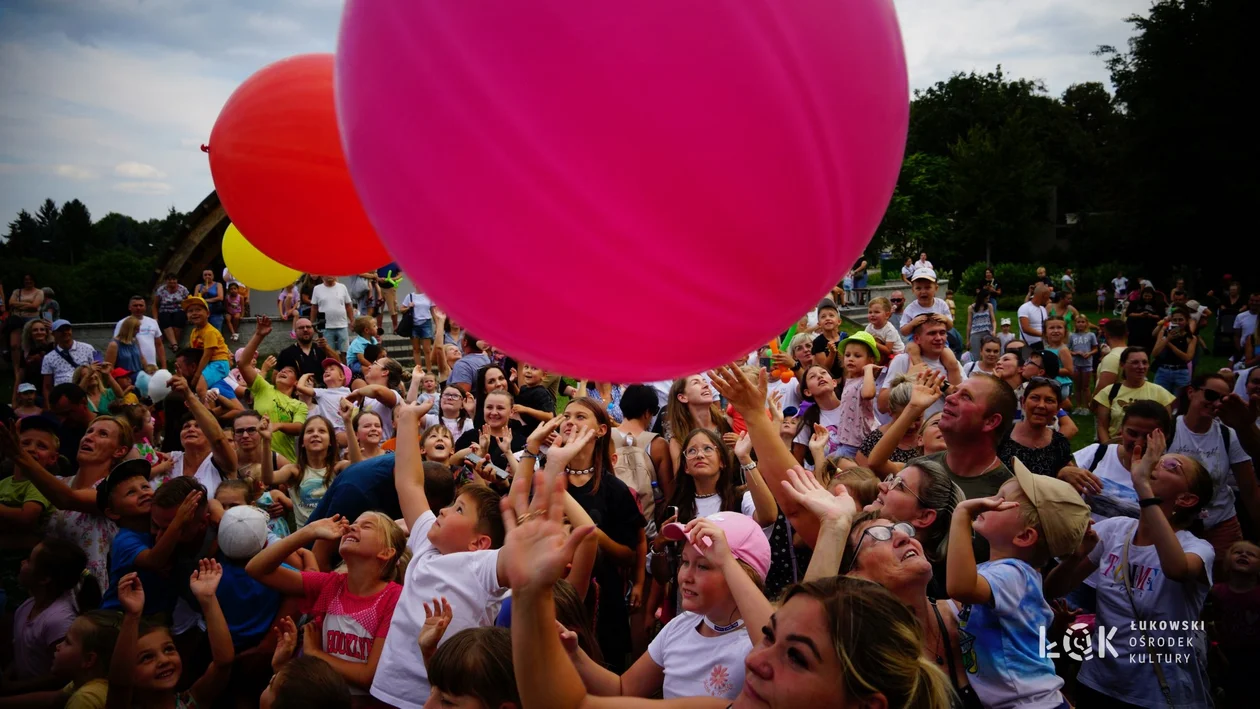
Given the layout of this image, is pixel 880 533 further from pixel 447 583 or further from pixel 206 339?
pixel 206 339

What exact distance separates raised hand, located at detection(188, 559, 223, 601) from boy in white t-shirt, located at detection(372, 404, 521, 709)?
92 centimetres

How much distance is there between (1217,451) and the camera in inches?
198

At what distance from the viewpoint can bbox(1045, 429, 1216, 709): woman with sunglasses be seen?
3.33m

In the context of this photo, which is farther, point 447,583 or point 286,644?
point 286,644

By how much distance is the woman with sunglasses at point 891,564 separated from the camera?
2590 mm

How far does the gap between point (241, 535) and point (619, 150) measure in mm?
3079

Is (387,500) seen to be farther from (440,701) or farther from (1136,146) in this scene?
(1136,146)

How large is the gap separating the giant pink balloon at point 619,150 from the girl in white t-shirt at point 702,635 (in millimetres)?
913

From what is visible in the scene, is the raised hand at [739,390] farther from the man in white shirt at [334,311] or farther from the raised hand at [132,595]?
the man in white shirt at [334,311]

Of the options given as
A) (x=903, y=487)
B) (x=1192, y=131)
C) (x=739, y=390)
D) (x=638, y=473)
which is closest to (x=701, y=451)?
(x=638, y=473)

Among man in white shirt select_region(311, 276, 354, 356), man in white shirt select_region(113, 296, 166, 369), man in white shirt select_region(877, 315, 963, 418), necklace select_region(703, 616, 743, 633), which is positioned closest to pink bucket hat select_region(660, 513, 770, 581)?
necklace select_region(703, 616, 743, 633)

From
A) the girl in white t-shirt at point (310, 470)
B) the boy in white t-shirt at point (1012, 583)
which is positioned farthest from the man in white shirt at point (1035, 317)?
the girl in white t-shirt at point (310, 470)

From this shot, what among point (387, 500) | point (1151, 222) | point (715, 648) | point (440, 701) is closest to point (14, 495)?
point (387, 500)

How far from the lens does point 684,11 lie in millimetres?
1504
